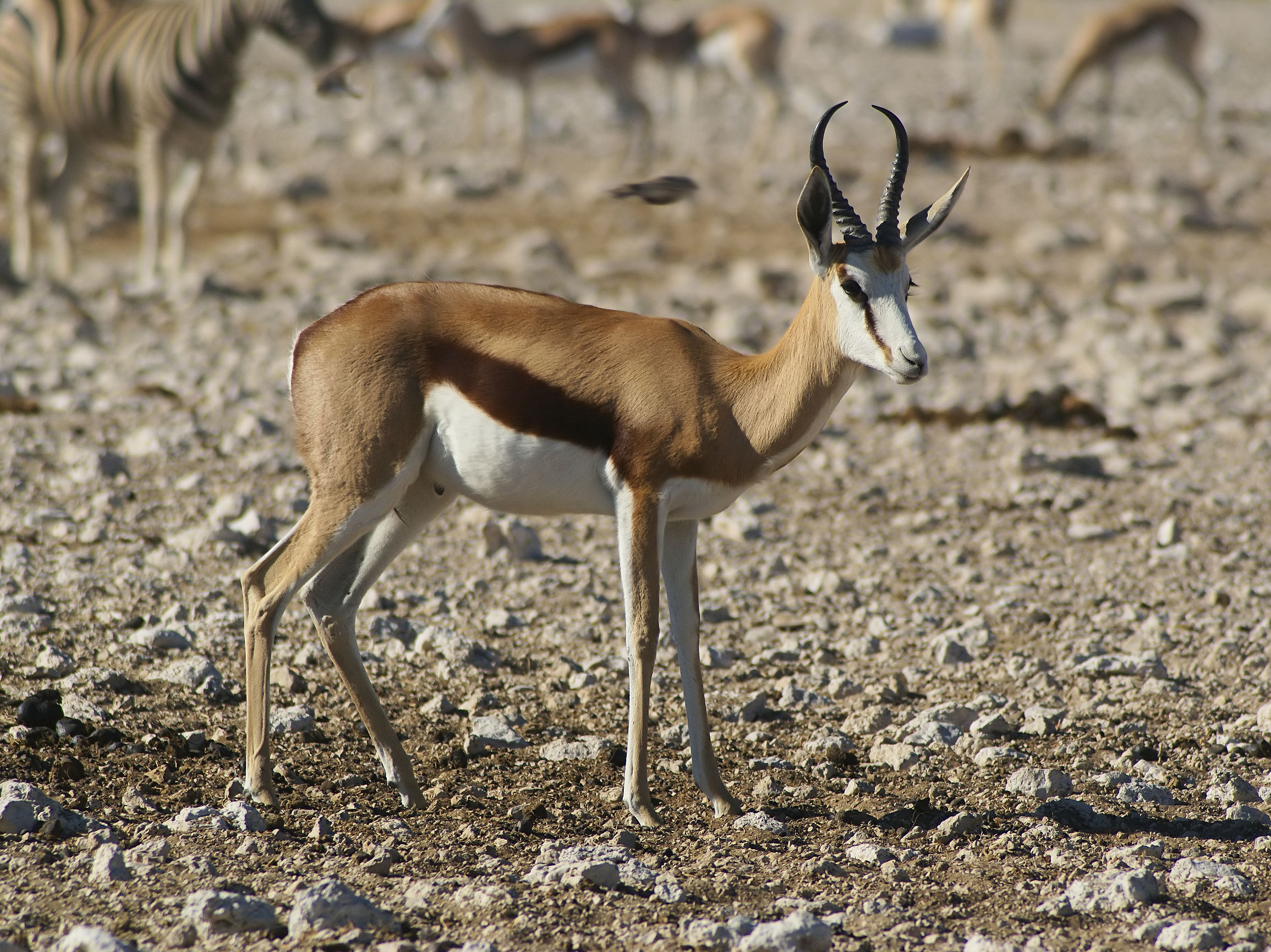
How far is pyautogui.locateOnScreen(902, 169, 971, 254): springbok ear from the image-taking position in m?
5.01

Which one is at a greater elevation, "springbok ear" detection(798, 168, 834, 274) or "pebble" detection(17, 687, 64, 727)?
"springbok ear" detection(798, 168, 834, 274)

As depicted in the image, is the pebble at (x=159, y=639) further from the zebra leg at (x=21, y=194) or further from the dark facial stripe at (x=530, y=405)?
the zebra leg at (x=21, y=194)

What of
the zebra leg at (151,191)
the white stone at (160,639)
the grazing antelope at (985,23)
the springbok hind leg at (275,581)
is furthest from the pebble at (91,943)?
the grazing antelope at (985,23)

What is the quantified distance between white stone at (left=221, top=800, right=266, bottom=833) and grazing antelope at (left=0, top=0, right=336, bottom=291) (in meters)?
9.01

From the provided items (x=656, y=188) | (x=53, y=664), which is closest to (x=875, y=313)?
(x=656, y=188)

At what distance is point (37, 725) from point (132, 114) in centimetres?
986

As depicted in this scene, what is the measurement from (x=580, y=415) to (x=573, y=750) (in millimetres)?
1362

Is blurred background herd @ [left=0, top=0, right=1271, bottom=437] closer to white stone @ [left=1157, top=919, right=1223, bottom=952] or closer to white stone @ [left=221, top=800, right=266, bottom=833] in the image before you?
white stone @ [left=221, top=800, right=266, bottom=833]

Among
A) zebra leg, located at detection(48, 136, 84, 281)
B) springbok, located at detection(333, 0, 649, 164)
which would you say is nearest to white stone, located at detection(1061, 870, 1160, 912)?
zebra leg, located at detection(48, 136, 84, 281)

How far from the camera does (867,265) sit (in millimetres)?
4910

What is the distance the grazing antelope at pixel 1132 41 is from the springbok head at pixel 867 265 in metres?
19.7

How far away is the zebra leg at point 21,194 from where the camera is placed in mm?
14078

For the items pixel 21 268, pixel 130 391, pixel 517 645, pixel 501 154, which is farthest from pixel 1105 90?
pixel 517 645

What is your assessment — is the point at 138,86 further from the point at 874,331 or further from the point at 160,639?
the point at 874,331
